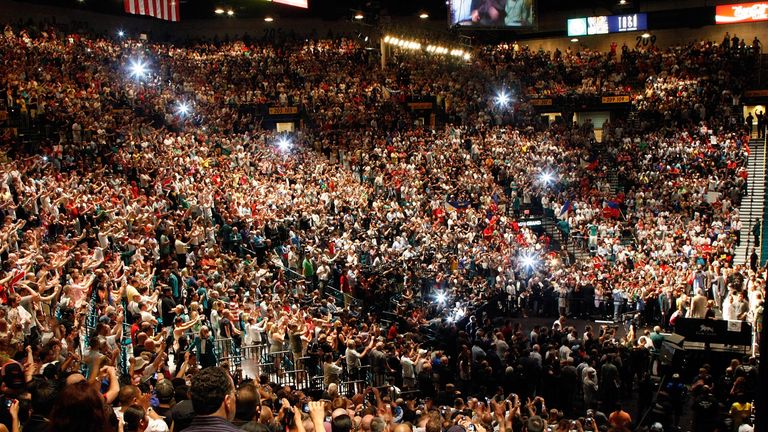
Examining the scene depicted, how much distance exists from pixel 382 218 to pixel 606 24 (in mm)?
23785

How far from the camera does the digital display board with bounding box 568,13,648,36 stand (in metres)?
42.6

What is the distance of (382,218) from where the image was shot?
86.0 feet

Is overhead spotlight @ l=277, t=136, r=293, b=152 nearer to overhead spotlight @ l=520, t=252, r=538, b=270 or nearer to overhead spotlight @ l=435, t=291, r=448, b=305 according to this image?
overhead spotlight @ l=520, t=252, r=538, b=270

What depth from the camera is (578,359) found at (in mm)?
15094

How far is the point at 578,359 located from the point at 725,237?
11.3m

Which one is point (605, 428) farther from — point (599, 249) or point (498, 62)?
point (498, 62)

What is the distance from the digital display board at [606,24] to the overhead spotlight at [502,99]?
255 inches

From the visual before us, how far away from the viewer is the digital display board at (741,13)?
3922 cm

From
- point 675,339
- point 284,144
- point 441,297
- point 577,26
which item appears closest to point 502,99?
point 577,26

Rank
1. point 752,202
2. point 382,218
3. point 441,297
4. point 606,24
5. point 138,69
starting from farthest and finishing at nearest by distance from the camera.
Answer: point 606,24, point 138,69, point 752,202, point 382,218, point 441,297

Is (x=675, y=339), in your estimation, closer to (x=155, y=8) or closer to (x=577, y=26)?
(x=155, y=8)

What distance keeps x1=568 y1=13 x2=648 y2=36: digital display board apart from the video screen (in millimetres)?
13838

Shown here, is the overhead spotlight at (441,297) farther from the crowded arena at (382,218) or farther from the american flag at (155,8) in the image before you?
the american flag at (155,8)

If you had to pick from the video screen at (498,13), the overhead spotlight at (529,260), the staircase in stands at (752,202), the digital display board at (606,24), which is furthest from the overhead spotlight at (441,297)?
the digital display board at (606,24)
